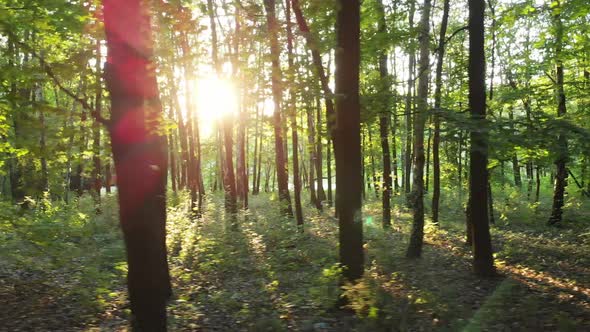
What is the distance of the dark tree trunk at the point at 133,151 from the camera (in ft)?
15.3

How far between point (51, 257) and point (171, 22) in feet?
30.3

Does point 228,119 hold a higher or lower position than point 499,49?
lower

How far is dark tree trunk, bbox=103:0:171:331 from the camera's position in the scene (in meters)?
4.65

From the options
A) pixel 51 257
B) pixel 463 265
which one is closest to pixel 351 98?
pixel 463 265

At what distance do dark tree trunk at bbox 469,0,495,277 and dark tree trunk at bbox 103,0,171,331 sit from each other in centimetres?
766

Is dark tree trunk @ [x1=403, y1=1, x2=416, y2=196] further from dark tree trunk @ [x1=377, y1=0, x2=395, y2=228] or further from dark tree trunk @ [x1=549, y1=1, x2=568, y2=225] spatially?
dark tree trunk @ [x1=549, y1=1, x2=568, y2=225]

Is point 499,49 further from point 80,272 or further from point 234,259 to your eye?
point 80,272

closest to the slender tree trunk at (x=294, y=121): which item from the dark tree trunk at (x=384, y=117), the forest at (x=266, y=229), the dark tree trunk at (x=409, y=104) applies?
the forest at (x=266, y=229)

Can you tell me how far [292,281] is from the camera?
33.3 ft

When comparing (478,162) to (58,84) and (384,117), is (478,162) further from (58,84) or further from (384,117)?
(58,84)

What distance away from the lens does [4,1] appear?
362 inches

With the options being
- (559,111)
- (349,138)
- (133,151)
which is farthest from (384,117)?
(133,151)

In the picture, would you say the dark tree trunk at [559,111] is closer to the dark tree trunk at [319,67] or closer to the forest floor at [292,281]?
the forest floor at [292,281]

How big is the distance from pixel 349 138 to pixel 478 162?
4236 millimetres
